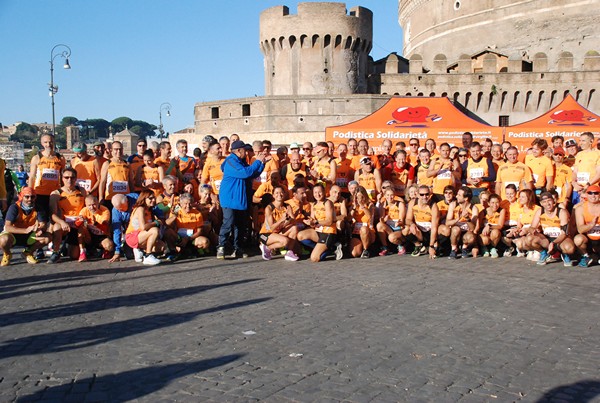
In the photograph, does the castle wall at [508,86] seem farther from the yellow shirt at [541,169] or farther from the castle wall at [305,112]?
the yellow shirt at [541,169]

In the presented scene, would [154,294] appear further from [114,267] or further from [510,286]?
[510,286]

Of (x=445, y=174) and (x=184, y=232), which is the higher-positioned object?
(x=445, y=174)

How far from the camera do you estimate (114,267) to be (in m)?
8.86

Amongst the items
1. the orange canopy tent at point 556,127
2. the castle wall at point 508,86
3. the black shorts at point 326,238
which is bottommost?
→ the black shorts at point 326,238

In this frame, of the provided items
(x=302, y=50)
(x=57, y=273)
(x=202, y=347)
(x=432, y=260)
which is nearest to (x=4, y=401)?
(x=202, y=347)

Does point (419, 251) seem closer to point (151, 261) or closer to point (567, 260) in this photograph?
point (567, 260)

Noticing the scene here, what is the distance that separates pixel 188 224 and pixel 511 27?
49518 millimetres

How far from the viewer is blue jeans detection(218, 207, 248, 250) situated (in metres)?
9.61

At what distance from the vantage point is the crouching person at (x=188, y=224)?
967 cm

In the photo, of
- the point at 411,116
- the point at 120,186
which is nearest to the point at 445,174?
the point at 120,186

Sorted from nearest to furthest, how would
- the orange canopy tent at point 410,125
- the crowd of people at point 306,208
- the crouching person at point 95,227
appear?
1. the crowd of people at point 306,208
2. the crouching person at point 95,227
3. the orange canopy tent at point 410,125

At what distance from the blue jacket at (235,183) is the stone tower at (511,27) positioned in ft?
136

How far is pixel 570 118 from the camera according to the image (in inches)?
740

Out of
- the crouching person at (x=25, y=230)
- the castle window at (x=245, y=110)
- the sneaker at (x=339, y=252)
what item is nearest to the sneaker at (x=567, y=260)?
the sneaker at (x=339, y=252)
